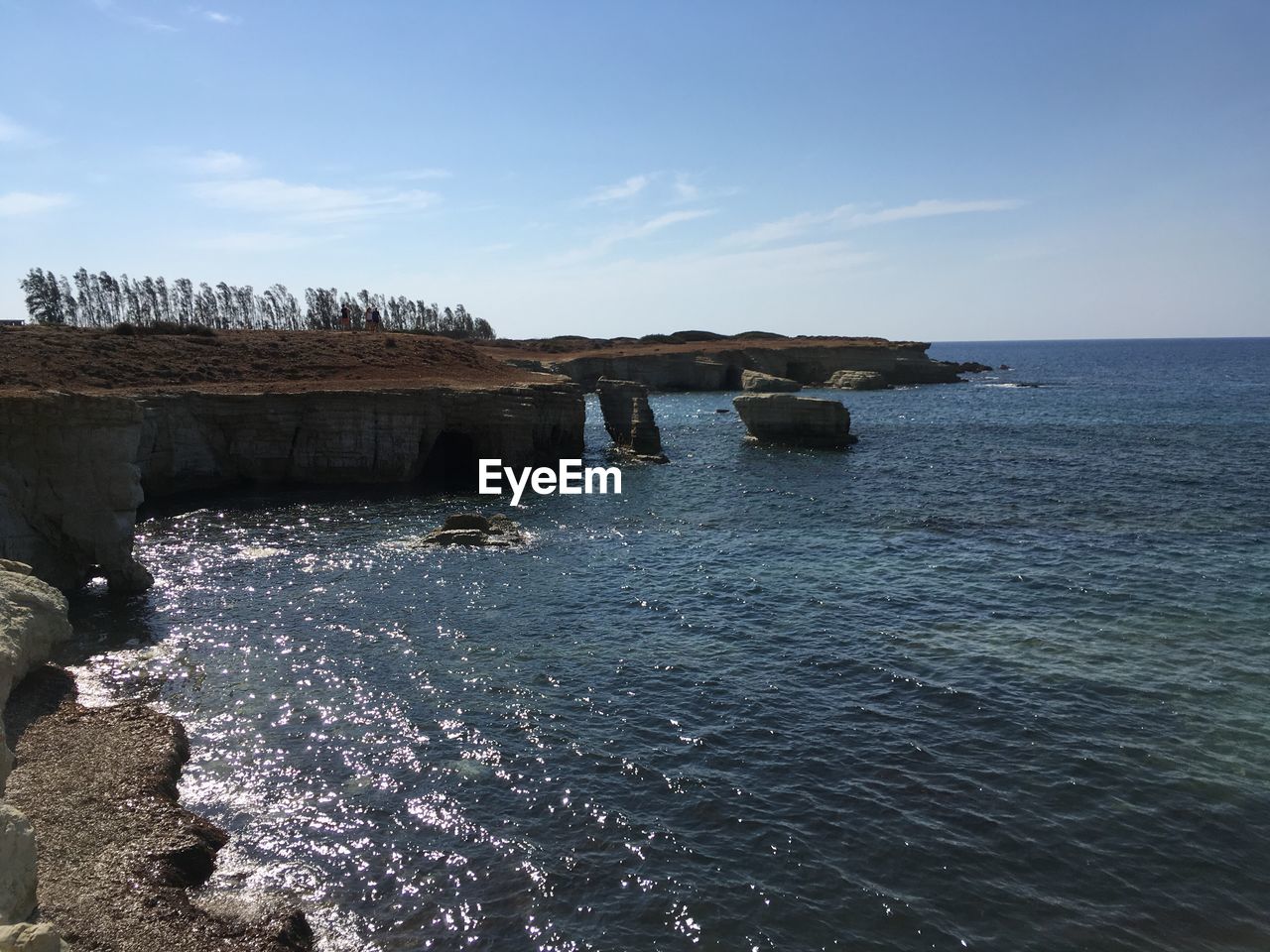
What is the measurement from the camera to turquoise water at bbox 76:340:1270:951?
12.5m

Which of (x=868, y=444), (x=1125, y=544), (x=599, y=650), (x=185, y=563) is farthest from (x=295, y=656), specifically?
(x=868, y=444)

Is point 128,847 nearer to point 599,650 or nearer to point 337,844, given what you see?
point 337,844

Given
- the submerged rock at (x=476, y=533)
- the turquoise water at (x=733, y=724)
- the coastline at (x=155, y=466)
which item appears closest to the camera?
the coastline at (x=155, y=466)

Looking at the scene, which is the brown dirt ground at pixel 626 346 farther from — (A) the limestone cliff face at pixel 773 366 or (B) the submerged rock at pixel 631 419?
(B) the submerged rock at pixel 631 419

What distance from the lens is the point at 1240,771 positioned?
15.8m

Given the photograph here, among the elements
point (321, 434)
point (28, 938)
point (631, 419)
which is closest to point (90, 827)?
point (28, 938)

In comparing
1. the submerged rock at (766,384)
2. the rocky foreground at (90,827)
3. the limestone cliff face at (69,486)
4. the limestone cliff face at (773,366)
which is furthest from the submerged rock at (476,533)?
the limestone cliff face at (773,366)

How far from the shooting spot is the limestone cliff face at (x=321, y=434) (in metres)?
41.8

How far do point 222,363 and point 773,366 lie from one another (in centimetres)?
8345

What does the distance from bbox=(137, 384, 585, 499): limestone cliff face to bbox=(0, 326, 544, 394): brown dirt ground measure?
275 cm

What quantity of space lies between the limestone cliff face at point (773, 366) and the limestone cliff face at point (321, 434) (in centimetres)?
7045

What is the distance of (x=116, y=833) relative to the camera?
12.6 metres

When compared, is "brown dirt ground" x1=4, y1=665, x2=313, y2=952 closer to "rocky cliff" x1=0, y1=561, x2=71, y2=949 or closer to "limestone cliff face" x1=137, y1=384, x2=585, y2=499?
"rocky cliff" x1=0, y1=561, x2=71, y2=949

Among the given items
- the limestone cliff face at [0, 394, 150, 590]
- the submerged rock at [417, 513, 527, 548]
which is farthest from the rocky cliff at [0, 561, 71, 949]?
the submerged rock at [417, 513, 527, 548]
